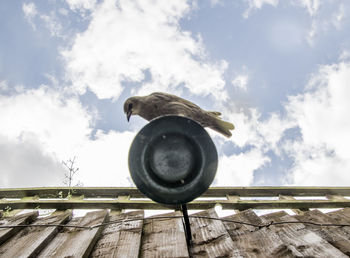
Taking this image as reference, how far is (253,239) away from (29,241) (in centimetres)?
163

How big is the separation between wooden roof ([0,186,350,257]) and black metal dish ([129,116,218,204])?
50 centimetres

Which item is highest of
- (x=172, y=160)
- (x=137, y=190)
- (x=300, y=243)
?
(x=172, y=160)

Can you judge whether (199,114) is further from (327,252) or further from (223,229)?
(327,252)

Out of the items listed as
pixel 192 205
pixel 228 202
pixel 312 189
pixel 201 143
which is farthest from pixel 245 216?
pixel 312 189

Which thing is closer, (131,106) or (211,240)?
(211,240)

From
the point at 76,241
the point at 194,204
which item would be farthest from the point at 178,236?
the point at 194,204

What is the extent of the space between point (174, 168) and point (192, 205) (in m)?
1.41

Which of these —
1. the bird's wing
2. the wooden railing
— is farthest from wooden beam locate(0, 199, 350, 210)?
the bird's wing

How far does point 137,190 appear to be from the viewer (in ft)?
9.20

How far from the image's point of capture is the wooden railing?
2.48 m

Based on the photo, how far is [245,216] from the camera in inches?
78.9

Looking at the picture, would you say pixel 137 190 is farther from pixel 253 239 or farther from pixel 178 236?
pixel 253 239

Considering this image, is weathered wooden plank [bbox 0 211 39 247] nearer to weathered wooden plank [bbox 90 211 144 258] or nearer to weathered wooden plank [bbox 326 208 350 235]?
weathered wooden plank [bbox 90 211 144 258]

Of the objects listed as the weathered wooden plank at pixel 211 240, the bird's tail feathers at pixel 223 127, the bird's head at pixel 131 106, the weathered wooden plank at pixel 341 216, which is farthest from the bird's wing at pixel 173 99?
the weathered wooden plank at pixel 341 216
